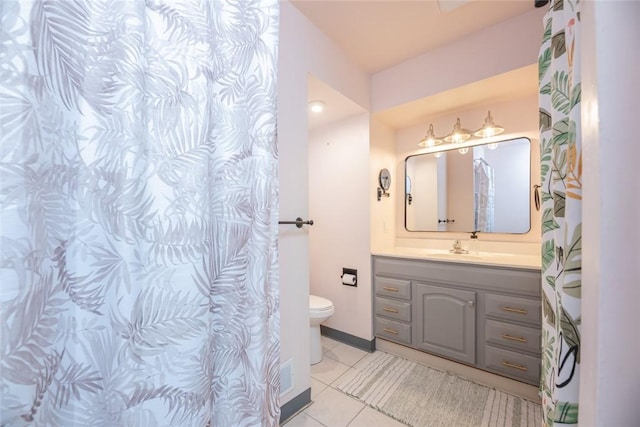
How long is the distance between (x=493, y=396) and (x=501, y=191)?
1.46 metres

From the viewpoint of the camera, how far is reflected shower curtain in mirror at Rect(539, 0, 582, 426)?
546mm

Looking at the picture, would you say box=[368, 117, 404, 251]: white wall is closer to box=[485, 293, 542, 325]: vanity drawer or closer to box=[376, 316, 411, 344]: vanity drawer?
box=[376, 316, 411, 344]: vanity drawer

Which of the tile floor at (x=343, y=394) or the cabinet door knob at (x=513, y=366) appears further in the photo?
the cabinet door knob at (x=513, y=366)

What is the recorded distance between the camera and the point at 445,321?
170cm

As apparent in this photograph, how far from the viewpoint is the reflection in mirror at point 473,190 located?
188cm

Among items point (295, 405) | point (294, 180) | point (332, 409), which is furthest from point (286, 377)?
point (294, 180)

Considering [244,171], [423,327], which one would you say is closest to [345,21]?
[244,171]

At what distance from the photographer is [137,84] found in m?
0.49

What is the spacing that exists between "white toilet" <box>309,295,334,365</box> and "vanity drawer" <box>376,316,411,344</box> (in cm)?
48

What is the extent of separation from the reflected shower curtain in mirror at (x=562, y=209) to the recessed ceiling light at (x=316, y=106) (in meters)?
1.40

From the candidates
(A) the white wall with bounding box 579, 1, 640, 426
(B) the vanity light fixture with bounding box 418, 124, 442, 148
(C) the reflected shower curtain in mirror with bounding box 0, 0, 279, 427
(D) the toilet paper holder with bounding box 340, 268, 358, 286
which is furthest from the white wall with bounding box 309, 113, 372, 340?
(A) the white wall with bounding box 579, 1, 640, 426

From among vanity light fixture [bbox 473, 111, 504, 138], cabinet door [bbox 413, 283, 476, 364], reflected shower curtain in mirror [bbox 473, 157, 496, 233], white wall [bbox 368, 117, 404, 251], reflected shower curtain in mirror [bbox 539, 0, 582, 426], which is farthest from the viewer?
white wall [bbox 368, 117, 404, 251]

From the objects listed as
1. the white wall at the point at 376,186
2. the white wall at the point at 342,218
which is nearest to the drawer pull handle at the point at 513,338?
the white wall at the point at 342,218

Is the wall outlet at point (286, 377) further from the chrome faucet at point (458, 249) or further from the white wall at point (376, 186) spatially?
the chrome faucet at point (458, 249)
